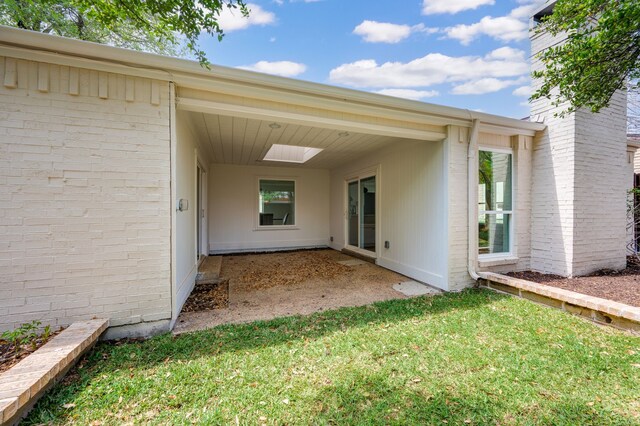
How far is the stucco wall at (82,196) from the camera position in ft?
7.69

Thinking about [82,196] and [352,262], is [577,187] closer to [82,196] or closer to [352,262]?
[352,262]

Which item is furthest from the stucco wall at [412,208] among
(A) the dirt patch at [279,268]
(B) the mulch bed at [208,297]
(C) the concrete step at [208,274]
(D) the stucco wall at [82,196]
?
(D) the stucco wall at [82,196]

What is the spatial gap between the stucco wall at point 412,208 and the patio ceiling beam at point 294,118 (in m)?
0.65

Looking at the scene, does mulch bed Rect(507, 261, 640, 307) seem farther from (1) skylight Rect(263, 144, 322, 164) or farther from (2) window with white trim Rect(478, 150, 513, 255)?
(1) skylight Rect(263, 144, 322, 164)

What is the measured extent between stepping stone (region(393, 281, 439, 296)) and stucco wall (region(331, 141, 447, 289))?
150 mm

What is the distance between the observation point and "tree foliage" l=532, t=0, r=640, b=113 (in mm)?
2494

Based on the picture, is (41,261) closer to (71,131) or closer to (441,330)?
(71,131)

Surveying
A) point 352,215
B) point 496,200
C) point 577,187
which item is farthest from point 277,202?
point 577,187

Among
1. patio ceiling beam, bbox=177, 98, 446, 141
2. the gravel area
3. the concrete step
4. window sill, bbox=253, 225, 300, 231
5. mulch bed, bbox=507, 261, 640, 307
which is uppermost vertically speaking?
patio ceiling beam, bbox=177, 98, 446, 141

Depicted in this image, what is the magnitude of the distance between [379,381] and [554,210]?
4535mm

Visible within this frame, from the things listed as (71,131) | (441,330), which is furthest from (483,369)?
(71,131)

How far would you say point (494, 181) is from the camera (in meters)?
4.71

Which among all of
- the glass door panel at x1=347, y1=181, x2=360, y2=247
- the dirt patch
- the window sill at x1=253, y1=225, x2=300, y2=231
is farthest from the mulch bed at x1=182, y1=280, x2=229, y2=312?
the glass door panel at x1=347, y1=181, x2=360, y2=247

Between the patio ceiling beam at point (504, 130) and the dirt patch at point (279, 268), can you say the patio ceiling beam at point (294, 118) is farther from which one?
the dirt patch at point (279, 268)
